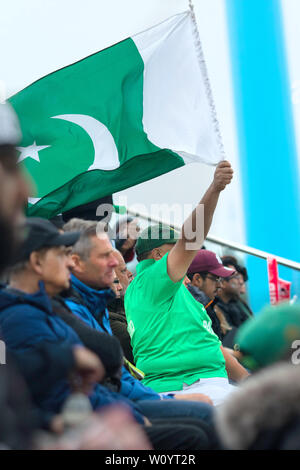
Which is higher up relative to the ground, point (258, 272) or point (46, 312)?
point (46, 312)

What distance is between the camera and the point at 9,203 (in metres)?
1.57

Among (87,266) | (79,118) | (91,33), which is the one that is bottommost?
(87,266)

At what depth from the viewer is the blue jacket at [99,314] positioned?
2787mm

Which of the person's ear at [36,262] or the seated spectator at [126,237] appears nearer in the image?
the person's ear at [36,262]

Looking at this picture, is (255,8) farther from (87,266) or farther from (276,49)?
(87,266)

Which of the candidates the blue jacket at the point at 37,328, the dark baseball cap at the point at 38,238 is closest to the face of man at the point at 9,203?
the blue jacket at the point at 37,328

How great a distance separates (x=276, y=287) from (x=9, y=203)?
3365 millimetres

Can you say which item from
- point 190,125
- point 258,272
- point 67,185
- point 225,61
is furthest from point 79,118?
point 225,61

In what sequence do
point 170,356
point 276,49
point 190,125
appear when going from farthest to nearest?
point 276,49
point 190,125
point 170,356

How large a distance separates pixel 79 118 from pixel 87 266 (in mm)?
1342

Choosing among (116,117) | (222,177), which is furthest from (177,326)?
(116,117)

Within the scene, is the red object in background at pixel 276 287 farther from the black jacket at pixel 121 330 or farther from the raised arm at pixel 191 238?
the raised arm at pixel 191 238

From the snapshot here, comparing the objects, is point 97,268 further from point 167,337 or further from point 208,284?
point 208,284
